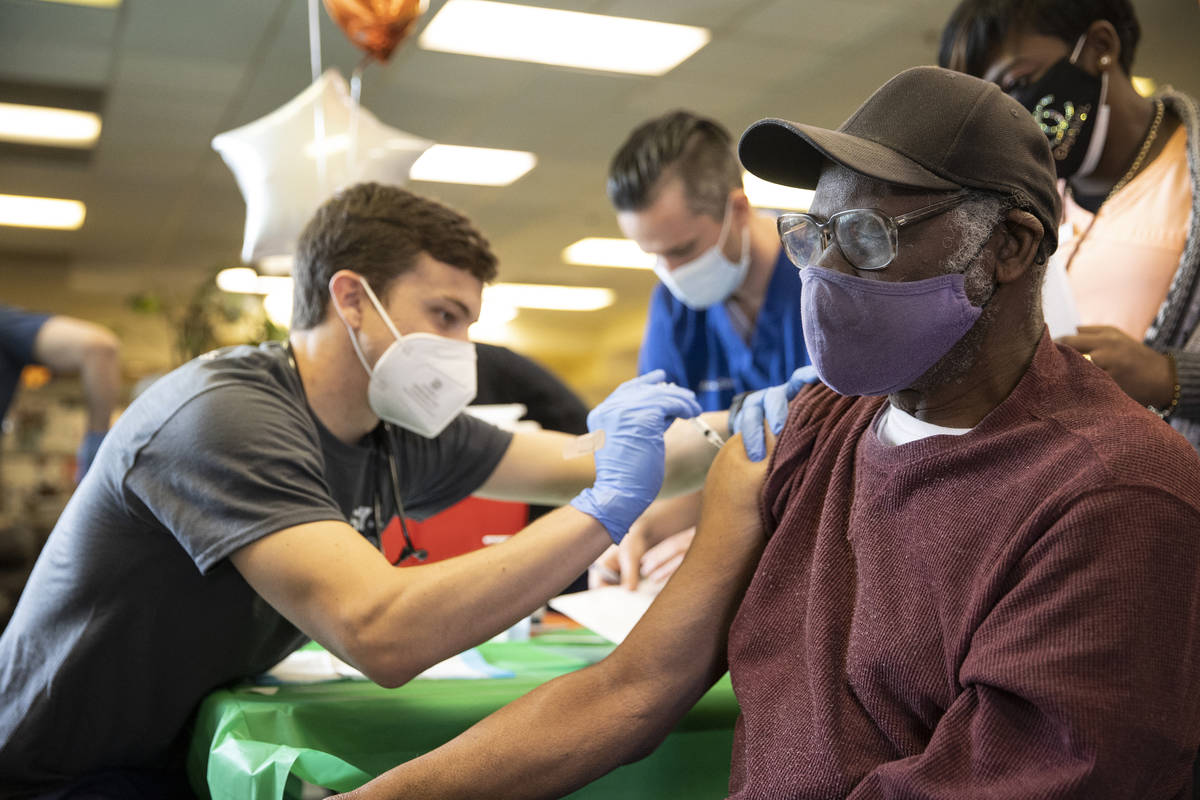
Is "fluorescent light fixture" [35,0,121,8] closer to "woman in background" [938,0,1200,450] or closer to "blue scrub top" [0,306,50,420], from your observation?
"blue scrub top" [0,306,50,420]

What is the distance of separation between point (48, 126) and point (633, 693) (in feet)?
21.3

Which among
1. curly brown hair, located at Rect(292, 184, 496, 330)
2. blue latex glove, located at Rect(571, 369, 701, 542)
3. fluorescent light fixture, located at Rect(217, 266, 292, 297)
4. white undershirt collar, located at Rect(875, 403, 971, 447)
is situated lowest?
fluorescent light fixture, located at Rect(217, 266, 292, 297)

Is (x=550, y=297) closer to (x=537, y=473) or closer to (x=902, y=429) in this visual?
(x=537, y=473)

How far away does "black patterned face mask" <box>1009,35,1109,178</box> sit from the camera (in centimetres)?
186

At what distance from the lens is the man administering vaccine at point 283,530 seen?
4.72 ft

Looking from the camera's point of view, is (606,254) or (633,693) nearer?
(633,693)

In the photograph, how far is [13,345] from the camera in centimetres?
305

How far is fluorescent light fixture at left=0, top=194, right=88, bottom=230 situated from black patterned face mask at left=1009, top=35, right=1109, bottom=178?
7.82 meters

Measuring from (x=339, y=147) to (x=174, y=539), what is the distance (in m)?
2.08

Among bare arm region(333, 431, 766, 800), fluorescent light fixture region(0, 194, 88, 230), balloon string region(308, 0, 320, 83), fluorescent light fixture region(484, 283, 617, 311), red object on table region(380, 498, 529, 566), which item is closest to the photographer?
bare arm region(333, 431, 766, 800)

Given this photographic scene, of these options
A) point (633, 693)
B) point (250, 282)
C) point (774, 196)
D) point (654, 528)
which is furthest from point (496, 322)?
point (633, 693)

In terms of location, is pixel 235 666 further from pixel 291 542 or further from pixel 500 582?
pixel 500 582

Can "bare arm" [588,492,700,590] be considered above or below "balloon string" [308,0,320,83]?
below

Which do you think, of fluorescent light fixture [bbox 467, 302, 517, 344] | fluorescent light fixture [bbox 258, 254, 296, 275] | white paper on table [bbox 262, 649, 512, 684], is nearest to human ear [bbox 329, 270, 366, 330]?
white paper on table [bbox 262, 649, 512, 684]
